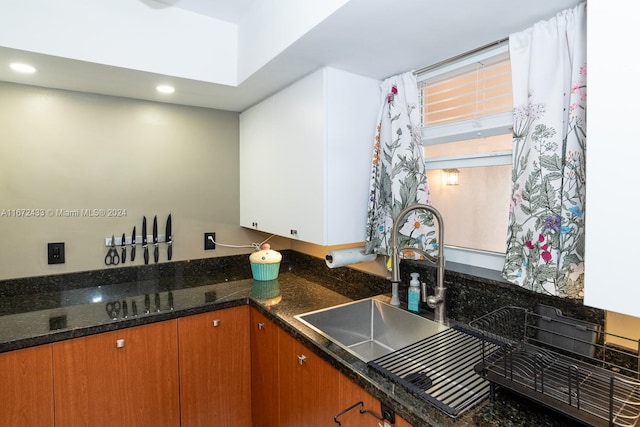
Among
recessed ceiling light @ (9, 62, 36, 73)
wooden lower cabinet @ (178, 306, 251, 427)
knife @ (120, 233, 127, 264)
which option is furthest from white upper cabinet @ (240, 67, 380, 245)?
recessed ceiling light @ (9, 62, 36, 73)

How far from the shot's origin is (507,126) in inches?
53.4

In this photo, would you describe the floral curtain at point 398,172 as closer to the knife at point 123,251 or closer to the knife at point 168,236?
the knife at point 168,236

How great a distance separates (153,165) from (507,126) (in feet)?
6.43

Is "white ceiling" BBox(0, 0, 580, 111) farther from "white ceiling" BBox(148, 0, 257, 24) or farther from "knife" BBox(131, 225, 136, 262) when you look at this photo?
"knife" BBox(131, 225, 136, 262)

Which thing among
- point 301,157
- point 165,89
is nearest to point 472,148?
point 301,157

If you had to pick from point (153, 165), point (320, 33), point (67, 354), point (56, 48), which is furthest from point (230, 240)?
point (320, 33)

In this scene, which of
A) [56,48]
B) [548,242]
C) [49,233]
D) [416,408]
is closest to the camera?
[416,408]

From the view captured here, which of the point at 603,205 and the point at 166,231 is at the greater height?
the point at 603,205

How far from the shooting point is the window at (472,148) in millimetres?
1415

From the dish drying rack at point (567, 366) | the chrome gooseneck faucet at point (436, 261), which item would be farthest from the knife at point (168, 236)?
the dish drying rack at point (567, 366)

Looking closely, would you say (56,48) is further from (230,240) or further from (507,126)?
(507,126)

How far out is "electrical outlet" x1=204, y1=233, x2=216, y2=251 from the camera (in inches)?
92.0

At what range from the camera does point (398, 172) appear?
1.62m

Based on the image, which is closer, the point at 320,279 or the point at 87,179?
the point at 87,179
